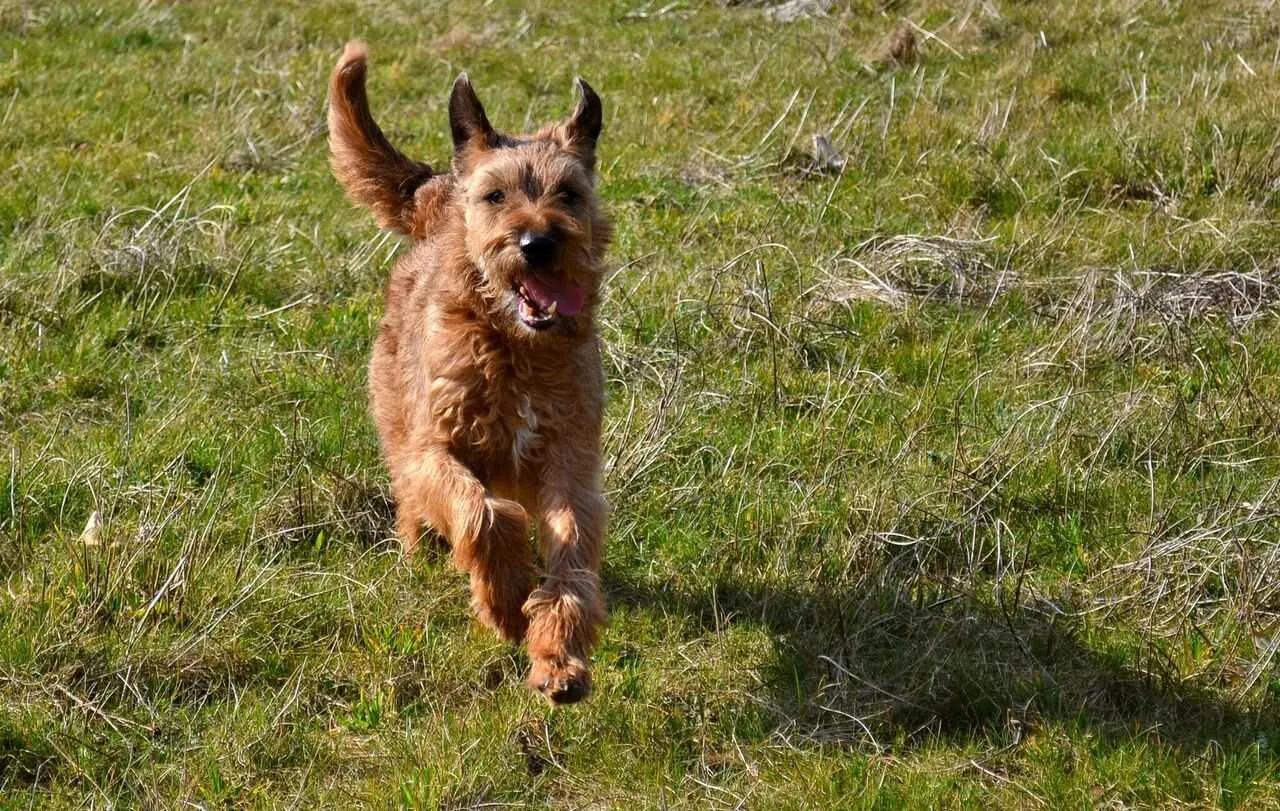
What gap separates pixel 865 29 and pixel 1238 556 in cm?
743

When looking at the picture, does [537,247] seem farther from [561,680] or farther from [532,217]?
[561,680]

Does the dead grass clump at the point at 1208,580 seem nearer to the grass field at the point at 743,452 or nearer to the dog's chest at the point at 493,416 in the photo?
the grass field at the point at 743,452

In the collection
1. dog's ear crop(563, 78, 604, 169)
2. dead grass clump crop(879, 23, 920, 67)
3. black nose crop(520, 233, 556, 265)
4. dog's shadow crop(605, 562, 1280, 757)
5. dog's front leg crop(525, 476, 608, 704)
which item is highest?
dog's ear crop(563, 78, 604, 169)

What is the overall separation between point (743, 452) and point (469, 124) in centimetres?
177

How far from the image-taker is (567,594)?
478 centimetres

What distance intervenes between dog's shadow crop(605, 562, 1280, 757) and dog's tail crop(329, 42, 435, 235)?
6.95 ft

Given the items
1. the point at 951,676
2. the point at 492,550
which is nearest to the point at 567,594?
the point at 492,550

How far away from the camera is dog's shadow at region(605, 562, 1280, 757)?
468 cm

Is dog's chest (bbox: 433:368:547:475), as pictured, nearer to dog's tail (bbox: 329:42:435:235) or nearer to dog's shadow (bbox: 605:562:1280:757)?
dog's shadow (bbox: 605:562:1280:757)

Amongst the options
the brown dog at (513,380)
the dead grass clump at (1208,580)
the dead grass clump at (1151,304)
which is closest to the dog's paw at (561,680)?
the brown dog at (513,380)

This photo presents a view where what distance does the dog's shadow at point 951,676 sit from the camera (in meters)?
4.68

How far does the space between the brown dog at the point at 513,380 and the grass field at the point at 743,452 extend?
1.16 ft

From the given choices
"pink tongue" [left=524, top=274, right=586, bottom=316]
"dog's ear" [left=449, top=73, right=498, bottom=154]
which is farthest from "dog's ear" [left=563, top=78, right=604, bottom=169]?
"pink tongue" [left=524, top=274, right=586, bottom=316]

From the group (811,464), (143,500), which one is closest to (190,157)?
(143,500)
